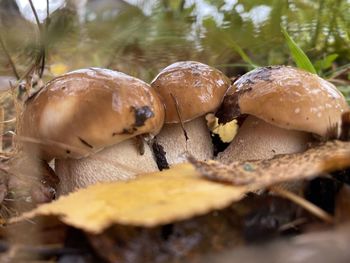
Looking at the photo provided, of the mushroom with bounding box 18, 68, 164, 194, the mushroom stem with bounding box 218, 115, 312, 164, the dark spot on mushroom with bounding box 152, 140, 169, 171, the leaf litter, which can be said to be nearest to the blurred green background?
the mushroom with bounding box 18, 68, 164, 194

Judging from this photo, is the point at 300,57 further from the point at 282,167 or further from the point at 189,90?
the point at 282,167

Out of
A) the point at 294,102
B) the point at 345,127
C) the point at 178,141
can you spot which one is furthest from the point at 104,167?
the point at 345,127

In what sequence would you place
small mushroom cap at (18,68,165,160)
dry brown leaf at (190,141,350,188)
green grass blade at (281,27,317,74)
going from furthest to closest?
green grass blade at (281,27,317,74) < small mushroom cap at (18,68,165,160) < dry brown leaf at (190,141,350,188)

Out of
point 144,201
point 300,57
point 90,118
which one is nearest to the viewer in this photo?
point 144,201

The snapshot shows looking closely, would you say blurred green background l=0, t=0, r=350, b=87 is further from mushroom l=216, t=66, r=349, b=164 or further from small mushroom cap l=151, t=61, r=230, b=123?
mushroom l=216, t=66, r=349, b=164

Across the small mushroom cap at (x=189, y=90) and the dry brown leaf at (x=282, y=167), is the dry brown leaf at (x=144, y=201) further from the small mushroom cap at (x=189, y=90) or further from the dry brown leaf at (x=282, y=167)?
the small mushroom cap at (x=189, y=90)

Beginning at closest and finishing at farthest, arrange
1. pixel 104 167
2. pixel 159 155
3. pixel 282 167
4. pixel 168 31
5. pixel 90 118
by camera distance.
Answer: pixel 282 167 < pixel 90 118 < pixel 104 167 < pixel 159 155 < pixel 168 31
